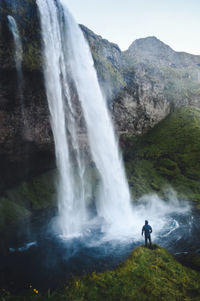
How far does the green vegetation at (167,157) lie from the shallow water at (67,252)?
45.8 feet

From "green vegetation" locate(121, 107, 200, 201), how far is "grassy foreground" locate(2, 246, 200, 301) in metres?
26.3

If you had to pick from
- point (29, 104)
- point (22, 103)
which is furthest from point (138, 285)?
point (29, 104)

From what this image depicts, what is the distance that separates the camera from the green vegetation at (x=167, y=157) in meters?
41.3

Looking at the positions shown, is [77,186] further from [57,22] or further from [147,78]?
[147,78]

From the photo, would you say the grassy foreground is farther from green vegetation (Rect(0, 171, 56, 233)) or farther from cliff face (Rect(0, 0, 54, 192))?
cliff face (Rect(0, 0, 54, 192))

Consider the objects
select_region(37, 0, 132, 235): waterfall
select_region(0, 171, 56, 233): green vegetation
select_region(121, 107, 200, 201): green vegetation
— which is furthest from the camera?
select_region(121, 107, 200, 201): green vegetation

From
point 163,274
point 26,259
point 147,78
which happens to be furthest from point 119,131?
point 163,274

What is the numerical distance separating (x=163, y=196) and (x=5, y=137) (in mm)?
29748

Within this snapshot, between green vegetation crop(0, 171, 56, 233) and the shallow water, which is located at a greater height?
green vegetation crop(0, 171, 56, 233)

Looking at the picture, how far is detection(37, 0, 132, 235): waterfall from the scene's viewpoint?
2998 centimetres

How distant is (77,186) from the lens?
36281 millimetres

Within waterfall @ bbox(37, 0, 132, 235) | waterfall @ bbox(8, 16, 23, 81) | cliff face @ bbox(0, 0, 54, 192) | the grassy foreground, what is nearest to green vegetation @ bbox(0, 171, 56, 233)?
cliff face @ bbox(0, 0, 54, 192)

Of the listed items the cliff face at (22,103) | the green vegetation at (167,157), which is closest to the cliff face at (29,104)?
the cliff face at (22,103)

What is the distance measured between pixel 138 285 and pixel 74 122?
90.5 feet
